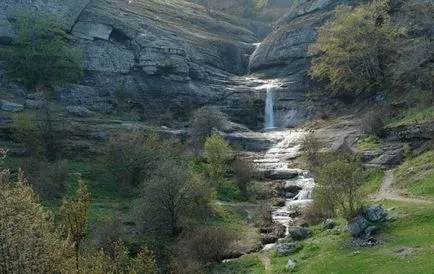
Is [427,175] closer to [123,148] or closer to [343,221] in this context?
[343,221]

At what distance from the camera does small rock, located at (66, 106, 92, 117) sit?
66000mm

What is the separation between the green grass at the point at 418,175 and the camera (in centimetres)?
3725

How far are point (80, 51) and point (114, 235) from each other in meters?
47.1

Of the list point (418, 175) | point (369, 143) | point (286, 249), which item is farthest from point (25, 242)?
point (369, 143)

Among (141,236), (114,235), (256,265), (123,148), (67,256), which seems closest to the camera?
(67,256)

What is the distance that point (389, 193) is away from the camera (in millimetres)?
39969

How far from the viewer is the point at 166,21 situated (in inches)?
3816

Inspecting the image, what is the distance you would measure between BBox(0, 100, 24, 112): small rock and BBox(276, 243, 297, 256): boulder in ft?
142

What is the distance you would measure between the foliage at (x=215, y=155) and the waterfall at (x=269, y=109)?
2412 centimetres

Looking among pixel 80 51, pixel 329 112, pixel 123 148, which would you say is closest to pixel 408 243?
pixel 123 148

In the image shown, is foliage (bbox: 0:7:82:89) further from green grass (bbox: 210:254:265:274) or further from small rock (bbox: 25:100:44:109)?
green grass (bbox: 210:254:265:274)

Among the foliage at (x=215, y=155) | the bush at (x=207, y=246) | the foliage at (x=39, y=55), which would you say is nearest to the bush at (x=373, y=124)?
the foliage at (x=215, y=155)

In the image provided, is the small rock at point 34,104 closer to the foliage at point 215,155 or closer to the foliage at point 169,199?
the foliage at point 215,155

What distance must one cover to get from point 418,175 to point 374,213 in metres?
10.1
